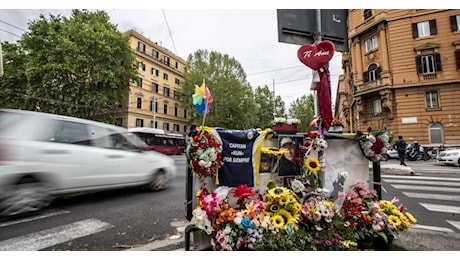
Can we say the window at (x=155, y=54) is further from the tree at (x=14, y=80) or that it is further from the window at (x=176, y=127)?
the tree at (x=14, y=80)

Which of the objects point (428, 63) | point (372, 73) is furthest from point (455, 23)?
point (372, 73)

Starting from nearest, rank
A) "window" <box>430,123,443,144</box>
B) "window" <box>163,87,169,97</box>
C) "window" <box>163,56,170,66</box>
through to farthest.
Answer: "window" <box>430,123,443,144</box>
"window" <box>163,87,169,97</box>
"window" <box>163,56,170,66</box>

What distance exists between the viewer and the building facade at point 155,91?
71.3 ft

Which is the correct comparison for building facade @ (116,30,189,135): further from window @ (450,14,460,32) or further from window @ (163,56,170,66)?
window @ (450,14,460,32)

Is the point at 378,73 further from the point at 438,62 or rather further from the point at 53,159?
the point at 53,159

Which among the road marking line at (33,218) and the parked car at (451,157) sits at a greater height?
the parked car at (451,157)

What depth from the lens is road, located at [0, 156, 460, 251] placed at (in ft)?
7.95

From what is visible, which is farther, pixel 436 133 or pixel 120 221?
pixel 436 133

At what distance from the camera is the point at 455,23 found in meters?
14.9

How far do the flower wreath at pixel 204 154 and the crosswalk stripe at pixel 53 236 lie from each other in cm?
160

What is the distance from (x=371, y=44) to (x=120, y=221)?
72.6 ft

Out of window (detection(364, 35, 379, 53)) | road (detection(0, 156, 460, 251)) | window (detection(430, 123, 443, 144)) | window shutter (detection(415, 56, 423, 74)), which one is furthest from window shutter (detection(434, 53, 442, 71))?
road (detection(0, 156, 460, 251))

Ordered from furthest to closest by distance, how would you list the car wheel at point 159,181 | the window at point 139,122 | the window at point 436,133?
1. the window at point 139,122
2. the window at point 436,133
3. the car wheel at point 159,181

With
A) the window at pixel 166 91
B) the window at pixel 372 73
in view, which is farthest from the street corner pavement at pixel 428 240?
the window at pixel 166 91
